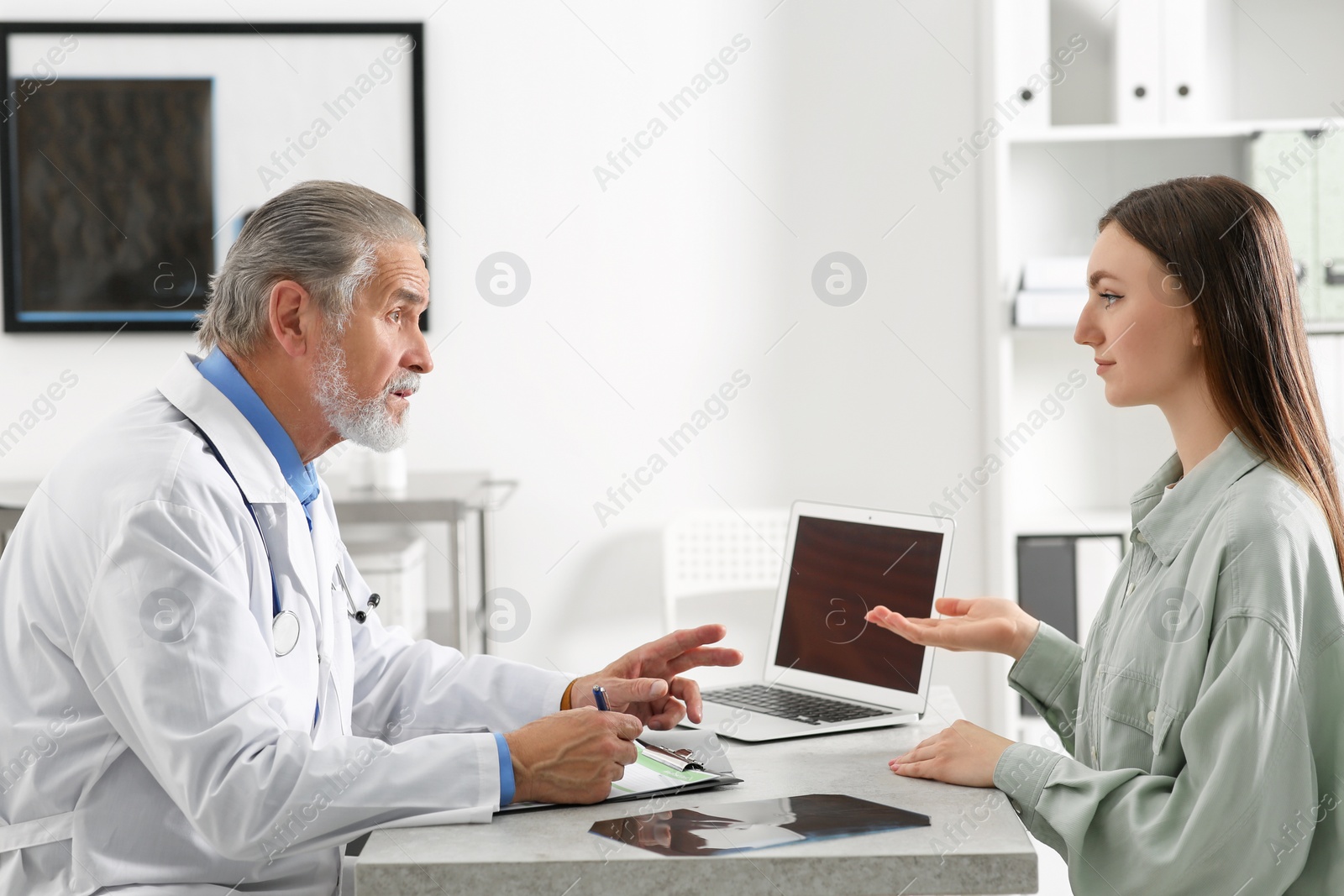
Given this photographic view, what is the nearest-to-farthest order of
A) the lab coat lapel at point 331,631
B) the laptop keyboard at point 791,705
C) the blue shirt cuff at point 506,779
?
the blue shirt cuff at point 506,779, the lab coat lapel at point 331,631, the laptop keyboard at point 791,705

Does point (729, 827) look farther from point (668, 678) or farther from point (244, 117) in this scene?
point (244, 117)

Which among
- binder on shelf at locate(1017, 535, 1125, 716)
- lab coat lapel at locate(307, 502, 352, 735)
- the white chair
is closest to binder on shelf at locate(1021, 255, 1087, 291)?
binder on shelf at locate(1017, 535, 1125, 716)

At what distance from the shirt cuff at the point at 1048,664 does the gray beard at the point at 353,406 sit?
0.84 m

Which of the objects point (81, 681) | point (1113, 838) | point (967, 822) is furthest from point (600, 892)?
point (81, 681)

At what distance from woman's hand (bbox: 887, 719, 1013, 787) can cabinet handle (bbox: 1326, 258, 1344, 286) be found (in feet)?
6.45

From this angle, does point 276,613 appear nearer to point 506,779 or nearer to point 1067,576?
point 506,779

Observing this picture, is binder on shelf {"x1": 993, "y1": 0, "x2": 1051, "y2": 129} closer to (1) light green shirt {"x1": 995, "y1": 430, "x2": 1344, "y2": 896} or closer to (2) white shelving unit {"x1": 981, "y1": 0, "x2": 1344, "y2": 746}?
(2) white shelving unit {"x1": 981, "y1": 0, "x2": 1344, "y2": 746}

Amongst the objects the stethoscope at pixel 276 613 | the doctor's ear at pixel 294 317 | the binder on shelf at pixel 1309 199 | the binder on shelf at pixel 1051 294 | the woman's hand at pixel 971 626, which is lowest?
the woman's hand at pixel 971 626

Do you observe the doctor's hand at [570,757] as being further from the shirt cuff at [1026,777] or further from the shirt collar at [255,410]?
the shirt collar at [255,410]

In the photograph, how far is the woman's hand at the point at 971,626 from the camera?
1.29m

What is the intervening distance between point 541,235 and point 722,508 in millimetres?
852

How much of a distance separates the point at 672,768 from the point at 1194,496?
600 millimetres

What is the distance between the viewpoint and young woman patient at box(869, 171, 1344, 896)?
1032 mm

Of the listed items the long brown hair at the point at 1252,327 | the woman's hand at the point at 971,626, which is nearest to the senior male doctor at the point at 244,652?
the woman's hand at the point at 971,626
